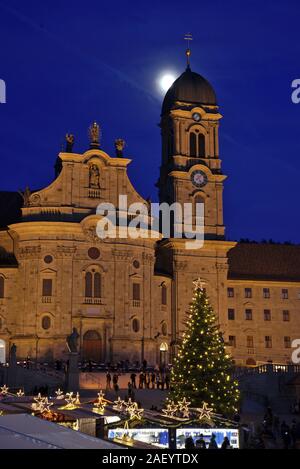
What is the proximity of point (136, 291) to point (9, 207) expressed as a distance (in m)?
15.0

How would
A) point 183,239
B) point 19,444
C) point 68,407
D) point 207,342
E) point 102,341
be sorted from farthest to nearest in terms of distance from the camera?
point 183,239, point 102,341, point 207,342, point 68,407, point 19,444

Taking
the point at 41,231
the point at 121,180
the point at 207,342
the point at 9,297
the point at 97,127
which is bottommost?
the point at 207,342

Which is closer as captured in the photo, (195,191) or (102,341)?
(102,341)

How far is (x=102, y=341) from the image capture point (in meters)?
58.3

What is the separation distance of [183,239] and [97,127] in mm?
11746

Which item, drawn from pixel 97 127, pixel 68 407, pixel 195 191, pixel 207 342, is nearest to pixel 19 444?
pixel 68 407

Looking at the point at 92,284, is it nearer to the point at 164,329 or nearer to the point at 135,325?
the point at 135,325

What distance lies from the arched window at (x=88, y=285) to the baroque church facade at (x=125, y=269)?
8cm

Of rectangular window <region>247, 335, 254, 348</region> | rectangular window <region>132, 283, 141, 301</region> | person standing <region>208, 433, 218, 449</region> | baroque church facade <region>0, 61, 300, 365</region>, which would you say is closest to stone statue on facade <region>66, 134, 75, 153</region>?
baroque church facade <region>0, 61, 300, 365</region>

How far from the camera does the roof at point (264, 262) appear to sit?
231 feet

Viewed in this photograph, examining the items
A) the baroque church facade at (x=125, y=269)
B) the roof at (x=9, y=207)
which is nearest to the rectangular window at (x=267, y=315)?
the baroque church facade at (x=125, y=269)

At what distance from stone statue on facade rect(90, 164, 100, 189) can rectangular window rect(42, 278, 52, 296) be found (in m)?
8.21

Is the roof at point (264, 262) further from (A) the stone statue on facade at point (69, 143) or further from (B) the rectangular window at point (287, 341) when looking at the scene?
(A) the stone statue on facade at point (69, 143)
